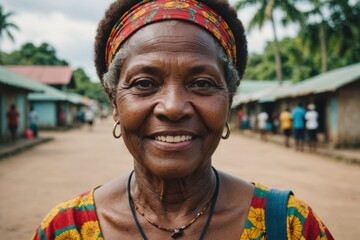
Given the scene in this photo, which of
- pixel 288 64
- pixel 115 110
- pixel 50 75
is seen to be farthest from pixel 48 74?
pixel 115 110

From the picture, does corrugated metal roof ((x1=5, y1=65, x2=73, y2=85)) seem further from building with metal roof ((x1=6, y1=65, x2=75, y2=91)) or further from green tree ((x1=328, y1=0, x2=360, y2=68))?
green tree ((x1=328, y1=0, x2=360, y2=68))

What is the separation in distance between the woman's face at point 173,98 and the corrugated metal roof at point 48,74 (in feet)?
100

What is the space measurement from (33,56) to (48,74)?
67.7 ft

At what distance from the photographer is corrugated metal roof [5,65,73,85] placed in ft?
99.9

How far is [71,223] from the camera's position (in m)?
1.52

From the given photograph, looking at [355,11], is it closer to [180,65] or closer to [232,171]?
[232,171]

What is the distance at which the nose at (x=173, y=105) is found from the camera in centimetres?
135

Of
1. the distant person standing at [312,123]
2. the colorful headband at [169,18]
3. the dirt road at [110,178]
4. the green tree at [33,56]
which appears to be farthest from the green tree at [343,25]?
the green tree at [33,56]

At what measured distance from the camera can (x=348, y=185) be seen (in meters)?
7.51

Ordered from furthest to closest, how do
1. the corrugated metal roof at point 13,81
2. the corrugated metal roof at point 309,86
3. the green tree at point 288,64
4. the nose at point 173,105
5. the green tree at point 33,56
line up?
the green tree at point 33,56, the green tree at point 288,64, the corrugated metal roof at point 13,81, the corrugated metal roof at point 309,86, the nose at point 173,105

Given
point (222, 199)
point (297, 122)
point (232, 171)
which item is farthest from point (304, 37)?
point (222, 199)

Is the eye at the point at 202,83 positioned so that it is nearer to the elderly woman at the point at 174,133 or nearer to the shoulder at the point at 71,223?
the elderly woman at the point at 174,133

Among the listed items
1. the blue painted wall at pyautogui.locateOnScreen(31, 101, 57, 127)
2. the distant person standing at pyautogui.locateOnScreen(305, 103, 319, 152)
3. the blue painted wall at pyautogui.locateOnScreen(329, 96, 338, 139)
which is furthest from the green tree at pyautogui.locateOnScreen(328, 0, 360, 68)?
the blue painted wall at pyautogui.locateOnScreen(31, 101, 57, 127)

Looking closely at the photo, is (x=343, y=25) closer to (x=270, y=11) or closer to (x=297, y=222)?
(x=270, y=11)
